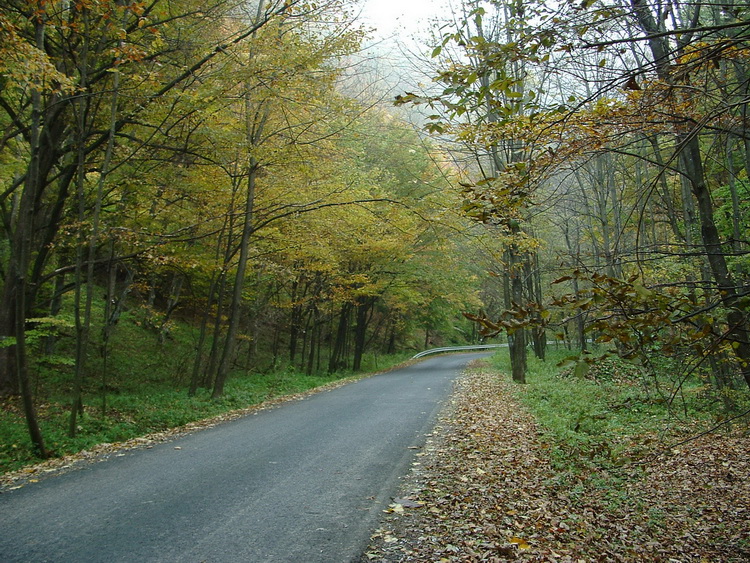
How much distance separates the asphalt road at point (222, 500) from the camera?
3.85m

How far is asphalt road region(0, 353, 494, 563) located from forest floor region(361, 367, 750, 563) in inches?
17.1

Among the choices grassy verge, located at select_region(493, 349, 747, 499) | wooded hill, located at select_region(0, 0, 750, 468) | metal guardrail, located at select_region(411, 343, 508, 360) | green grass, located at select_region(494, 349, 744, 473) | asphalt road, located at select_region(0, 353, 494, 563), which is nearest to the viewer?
wooded hill, located at select_region(0, 0, 750, 468)

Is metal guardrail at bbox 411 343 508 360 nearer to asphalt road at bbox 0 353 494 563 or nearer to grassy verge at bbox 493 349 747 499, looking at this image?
grassy verge at bbox 493 349 747 499

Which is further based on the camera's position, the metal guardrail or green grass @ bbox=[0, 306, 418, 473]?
the metal guardrail

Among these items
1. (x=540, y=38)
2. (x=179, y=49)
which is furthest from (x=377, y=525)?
(x=179, y=49)

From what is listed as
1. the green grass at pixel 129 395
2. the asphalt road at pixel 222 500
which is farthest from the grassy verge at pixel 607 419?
the green grass at pixel 129 395

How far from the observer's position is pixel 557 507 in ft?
16.2

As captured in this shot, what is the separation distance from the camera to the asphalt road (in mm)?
3854

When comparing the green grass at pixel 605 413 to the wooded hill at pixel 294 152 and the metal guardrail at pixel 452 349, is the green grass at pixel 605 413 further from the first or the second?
the metal guardrail at pixel 452 349

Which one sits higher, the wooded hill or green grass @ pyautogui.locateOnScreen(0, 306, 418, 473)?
the wooded hill

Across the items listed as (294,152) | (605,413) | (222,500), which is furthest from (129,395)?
(605,413)

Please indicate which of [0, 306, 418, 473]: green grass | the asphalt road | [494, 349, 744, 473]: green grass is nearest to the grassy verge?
[494, 349, 744, 473]: green grass

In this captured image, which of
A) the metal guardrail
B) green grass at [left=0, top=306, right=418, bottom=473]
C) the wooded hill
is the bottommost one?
the metal guardrail

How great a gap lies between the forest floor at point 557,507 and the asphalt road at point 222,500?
0.43m
